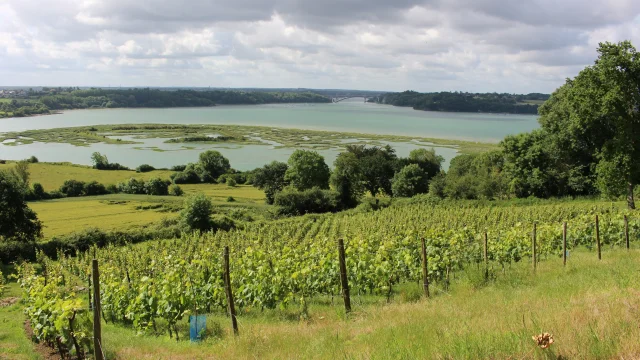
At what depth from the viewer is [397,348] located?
5438 mm

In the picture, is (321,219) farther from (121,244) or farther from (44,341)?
(44,341)

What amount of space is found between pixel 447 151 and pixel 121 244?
219ft

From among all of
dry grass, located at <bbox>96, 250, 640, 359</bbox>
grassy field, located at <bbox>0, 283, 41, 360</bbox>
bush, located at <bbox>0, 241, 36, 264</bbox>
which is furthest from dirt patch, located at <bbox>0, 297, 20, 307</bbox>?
bush, located at <bbox>0, 241, 36, 264</bbox>

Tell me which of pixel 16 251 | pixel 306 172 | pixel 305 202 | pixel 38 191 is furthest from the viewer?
pixel 306 172

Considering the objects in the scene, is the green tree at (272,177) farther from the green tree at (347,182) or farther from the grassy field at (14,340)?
the grassy field at (14,340)

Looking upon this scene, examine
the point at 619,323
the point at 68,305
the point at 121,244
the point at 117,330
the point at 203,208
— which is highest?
the point at 619,323

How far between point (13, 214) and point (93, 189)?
3003 cm

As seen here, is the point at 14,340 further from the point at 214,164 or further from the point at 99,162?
the point at 99,162

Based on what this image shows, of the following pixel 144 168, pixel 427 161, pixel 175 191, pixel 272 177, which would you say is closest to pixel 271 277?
pixel 272 177

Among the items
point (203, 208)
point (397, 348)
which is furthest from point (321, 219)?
point (397, 348)

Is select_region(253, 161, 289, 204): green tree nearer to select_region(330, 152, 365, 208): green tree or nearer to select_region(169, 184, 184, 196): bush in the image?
select_region(330, 152, 365, 208): green tree

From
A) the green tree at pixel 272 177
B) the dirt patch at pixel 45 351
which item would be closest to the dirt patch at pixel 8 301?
the dirt patch at pixel 45 351

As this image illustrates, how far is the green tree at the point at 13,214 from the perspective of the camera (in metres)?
28.7

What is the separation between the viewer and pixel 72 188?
185 feet
